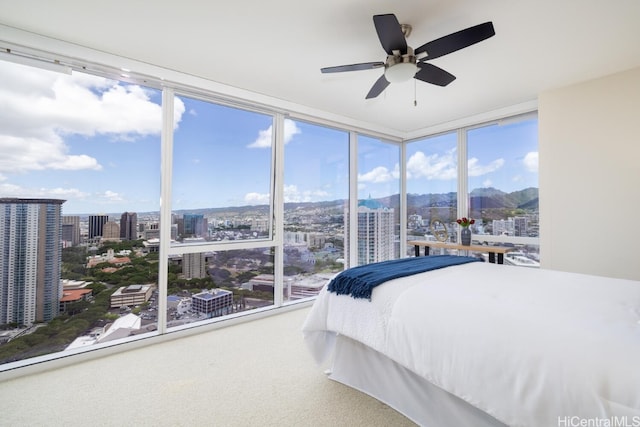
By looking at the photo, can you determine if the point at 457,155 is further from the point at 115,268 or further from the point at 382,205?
the point at 115,268

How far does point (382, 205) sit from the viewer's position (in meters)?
4.71

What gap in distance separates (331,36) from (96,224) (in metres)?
2.56

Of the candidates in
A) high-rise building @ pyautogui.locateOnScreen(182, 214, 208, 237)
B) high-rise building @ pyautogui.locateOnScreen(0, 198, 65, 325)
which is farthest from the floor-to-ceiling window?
high-rise building @ pyautogui.locateOnScreen(0, 198, 65, 325)

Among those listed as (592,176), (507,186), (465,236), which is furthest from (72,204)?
(592,176)

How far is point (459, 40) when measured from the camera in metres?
1.73

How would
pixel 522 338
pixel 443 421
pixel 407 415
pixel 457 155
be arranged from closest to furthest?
pixel 522 338
pixel 443 421
pixel 407 415
pixel 457 155

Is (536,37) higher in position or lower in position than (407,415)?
higher

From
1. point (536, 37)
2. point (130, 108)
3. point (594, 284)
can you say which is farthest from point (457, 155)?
point (130, 108)

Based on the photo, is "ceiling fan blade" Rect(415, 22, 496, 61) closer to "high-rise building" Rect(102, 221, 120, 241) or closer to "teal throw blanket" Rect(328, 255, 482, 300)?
"teal throw blanket" Rect(328, 255, 482, 300)

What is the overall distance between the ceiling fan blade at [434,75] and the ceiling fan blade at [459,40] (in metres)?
0.16

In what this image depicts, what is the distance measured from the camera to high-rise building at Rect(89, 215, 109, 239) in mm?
2523

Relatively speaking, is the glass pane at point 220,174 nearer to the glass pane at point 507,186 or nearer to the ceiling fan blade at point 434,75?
the ceiling fan blade at point 434,75

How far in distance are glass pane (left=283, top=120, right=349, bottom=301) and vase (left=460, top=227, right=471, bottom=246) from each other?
162 cm

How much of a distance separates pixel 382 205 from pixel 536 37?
2.87 meters
